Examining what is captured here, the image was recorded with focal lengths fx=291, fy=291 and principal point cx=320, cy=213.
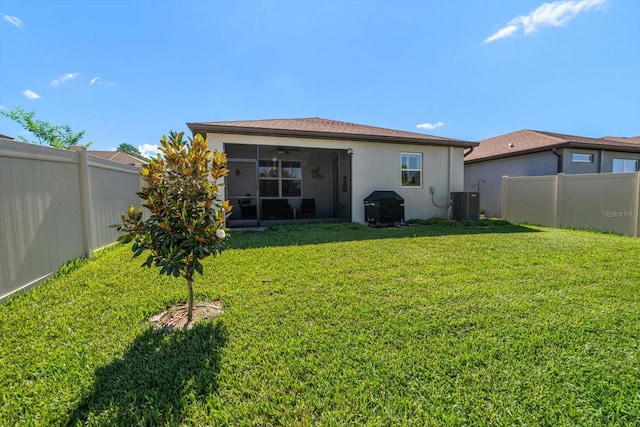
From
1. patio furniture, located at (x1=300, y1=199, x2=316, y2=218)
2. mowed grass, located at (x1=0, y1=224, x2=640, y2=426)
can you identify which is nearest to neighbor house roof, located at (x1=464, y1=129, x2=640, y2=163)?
patio furniture, located at (x1=300, y1=199, x2=316, y2=218)

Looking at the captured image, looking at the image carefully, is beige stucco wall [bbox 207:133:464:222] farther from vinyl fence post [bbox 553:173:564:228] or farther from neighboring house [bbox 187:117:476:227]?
vinyl fence post [bbox 553:173:564:228]

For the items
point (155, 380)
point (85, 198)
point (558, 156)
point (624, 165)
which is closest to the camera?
point (155, 380)

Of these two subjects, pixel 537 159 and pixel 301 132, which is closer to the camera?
pixel 301 132

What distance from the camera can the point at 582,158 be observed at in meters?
12.7

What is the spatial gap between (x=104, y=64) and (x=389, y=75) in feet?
49.9

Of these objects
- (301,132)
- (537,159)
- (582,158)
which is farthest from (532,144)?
(301,132)

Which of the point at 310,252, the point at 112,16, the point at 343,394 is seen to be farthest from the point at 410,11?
the point at 343,394

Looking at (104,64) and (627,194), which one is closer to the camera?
(627,194)

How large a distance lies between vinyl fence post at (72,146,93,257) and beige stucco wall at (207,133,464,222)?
4728mm

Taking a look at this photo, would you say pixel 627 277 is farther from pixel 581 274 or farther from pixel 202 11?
pixel 202 11

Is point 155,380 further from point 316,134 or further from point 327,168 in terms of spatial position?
point 327,168

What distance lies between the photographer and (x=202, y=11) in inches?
360

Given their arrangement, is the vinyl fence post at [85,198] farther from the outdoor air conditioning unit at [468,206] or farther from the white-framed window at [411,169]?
the outdoor air conditioning unit at [468,206]

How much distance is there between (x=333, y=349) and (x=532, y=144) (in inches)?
607
